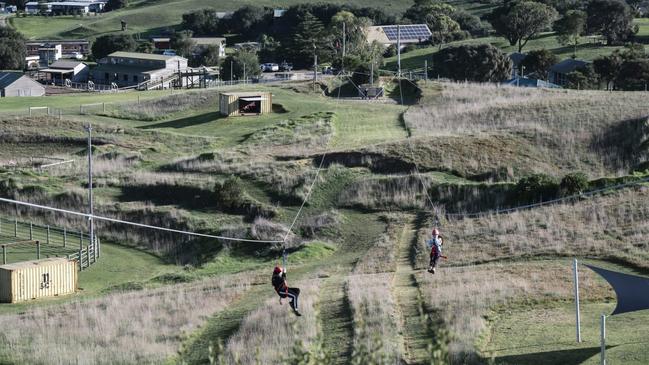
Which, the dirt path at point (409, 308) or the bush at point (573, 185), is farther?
the bush at point (573, 185)

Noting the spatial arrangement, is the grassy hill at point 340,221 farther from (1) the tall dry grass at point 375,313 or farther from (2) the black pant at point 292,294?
(2) the black pant at point 292,294

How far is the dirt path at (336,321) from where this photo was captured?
27127mm

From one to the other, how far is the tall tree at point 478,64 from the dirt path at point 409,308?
5695cm

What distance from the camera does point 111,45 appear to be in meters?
138

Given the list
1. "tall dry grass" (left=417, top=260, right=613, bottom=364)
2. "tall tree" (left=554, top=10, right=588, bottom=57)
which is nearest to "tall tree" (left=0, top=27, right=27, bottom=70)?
"tall tree" (left=554, top=10, right=588, bottom=57)

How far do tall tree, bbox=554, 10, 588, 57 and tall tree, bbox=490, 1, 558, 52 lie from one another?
6.48 feet

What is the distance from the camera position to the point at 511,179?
178ft

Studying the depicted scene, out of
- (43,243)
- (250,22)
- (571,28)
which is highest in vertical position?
(571,28)

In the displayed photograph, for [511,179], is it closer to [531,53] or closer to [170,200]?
[170,200]

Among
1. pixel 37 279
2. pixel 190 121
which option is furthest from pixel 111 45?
pixel 37 279

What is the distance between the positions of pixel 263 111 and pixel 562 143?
75.9ft

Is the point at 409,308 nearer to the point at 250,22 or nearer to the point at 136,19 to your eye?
the point at 250,22

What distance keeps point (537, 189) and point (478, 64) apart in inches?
2050

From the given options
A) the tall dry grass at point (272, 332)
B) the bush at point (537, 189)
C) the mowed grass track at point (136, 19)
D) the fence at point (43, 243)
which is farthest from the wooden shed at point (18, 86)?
the tall dry grass at point (272, 332)
